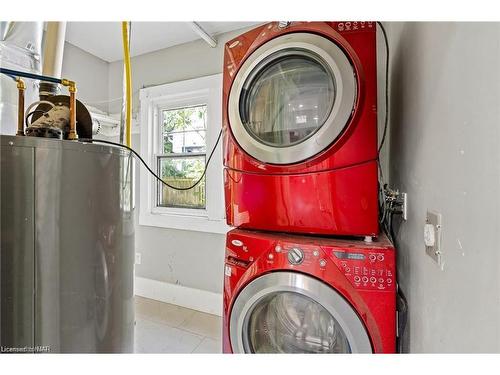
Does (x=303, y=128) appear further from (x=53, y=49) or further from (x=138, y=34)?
(x=138, y=34)

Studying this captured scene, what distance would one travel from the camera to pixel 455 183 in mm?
565

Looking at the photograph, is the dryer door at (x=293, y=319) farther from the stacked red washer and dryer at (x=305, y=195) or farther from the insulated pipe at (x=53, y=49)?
the insulated pipe at (x=53, y=49)

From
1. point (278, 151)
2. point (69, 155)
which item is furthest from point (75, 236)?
point (278, 151)

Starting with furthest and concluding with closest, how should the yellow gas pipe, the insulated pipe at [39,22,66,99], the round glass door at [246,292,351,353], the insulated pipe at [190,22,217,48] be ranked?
the insulated pipe at [190,22,217,48]
the insulated pipe at [39,22,66,99]
the yellow gas pipe
the round glass door at [246,292,351,353]

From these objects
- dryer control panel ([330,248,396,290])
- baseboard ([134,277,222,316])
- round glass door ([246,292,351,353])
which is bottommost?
baseboard ([134,277,222,316])

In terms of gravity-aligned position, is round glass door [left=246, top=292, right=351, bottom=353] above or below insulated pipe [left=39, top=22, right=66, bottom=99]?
below

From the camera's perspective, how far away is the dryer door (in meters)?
0.83

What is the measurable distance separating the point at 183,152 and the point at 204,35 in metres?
1.09

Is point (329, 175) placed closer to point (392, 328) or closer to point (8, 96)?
point (392, 328)

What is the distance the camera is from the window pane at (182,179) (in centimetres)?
239

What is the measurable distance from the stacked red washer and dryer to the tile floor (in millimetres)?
876

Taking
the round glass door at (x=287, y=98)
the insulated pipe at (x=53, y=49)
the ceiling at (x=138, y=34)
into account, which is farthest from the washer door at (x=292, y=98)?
the ceiling at (x=138, y=34)

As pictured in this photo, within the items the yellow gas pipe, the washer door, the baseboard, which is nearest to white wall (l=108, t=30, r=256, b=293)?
the baseboard

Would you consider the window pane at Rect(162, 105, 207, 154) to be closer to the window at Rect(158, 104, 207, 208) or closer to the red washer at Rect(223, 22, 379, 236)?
the window at Rect(158, 104, 207, 208)
